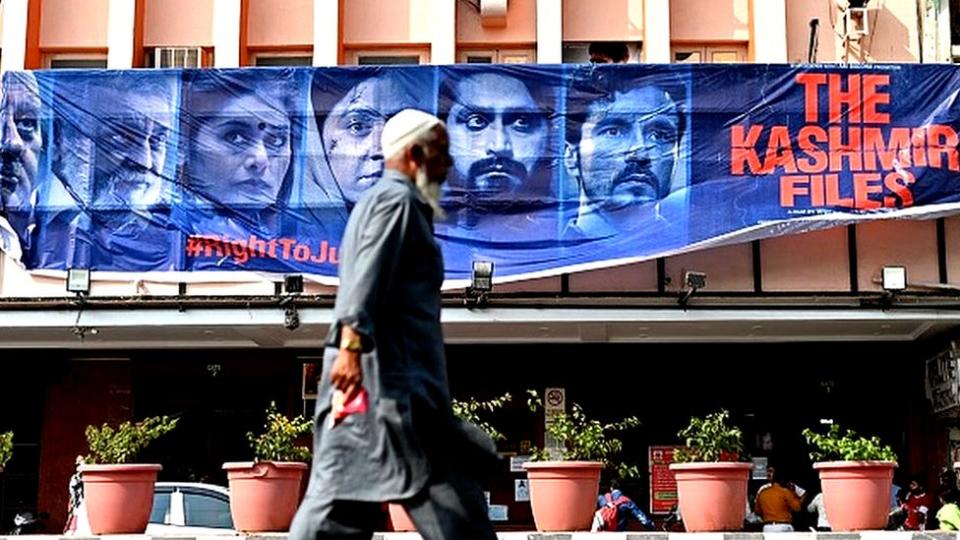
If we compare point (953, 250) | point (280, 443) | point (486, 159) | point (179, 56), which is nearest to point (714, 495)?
point (280, 443)

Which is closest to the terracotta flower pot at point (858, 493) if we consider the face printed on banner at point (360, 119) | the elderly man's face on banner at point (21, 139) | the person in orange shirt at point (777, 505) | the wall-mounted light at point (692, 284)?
the wall-mounted light at point (692, 284)

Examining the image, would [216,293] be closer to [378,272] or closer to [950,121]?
[950,121]

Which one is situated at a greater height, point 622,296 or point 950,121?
point 950,121

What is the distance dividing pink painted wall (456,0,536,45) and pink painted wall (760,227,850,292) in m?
3.83

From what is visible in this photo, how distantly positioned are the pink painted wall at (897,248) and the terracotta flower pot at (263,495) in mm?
7879

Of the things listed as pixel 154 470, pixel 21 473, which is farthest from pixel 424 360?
pixel 21 473

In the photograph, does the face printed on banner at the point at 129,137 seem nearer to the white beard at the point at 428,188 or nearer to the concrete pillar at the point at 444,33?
the concrete pillar at the point at 444,33

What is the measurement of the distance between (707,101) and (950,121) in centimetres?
261

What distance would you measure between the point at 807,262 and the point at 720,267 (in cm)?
97

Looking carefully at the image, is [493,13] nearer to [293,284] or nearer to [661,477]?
[293,284]

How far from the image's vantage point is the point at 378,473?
481 centimetres

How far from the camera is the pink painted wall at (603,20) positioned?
1866 centimetres

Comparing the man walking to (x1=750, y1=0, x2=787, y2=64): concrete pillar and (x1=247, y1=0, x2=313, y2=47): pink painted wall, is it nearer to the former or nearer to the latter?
(x1=750, y1=0, x2=787, y2=64): concrete pillar

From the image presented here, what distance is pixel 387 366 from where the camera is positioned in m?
4.86
